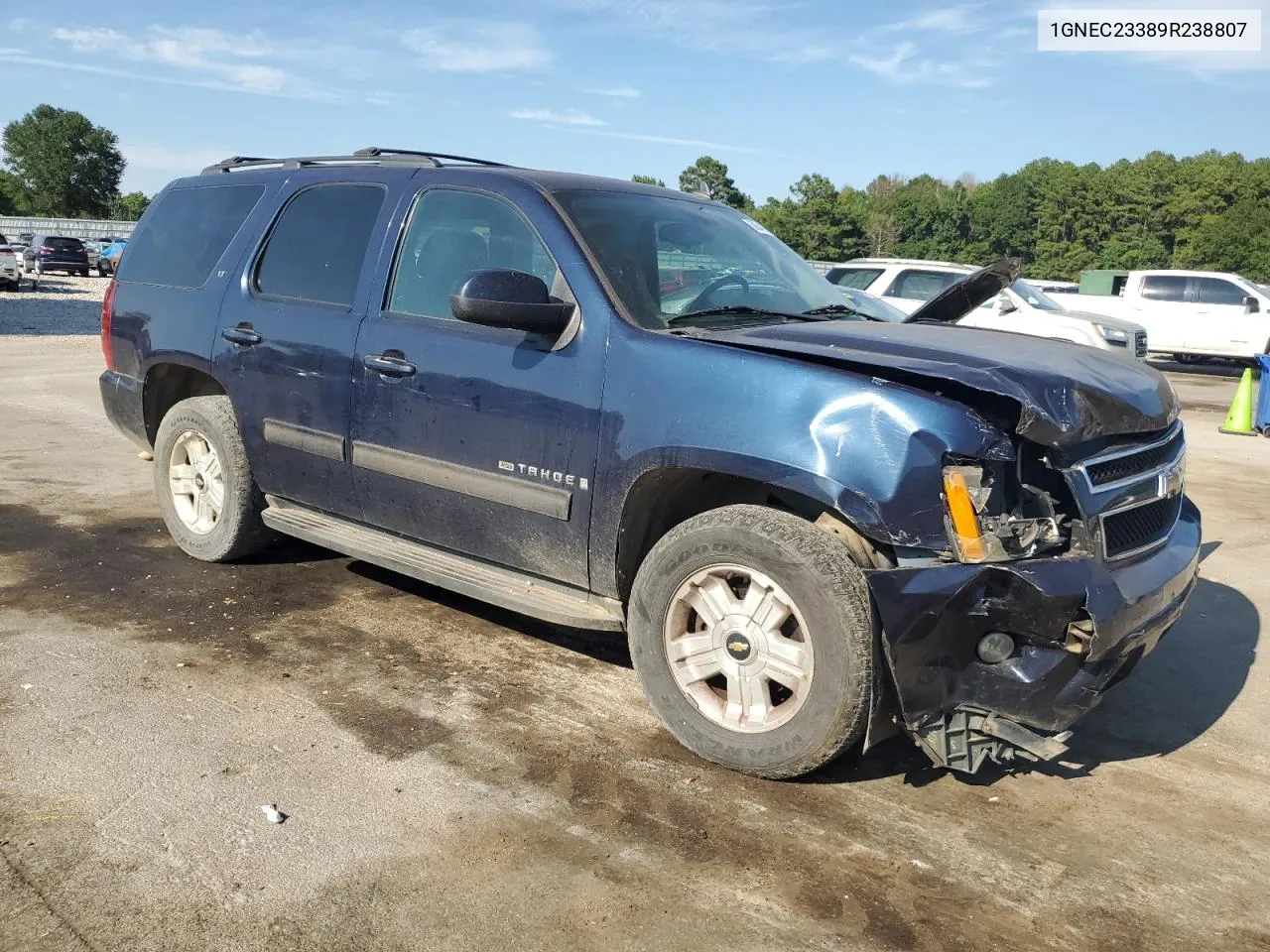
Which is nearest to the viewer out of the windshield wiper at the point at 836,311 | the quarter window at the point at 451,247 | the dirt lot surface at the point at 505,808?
the dirt lot surface at the point at 505,808

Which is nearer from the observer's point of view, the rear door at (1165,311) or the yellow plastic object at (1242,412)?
the yellow plastic object at (1242,412)

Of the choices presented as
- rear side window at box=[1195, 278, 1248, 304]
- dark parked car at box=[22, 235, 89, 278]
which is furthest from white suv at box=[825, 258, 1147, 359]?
dark parked car at box=[22, 235, 89, 278]

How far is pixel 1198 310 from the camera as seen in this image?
20484 mm

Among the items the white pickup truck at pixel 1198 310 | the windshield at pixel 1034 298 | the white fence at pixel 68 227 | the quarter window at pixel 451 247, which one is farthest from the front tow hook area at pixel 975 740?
the white fence at pixel 68 227

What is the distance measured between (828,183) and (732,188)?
25.8 feet

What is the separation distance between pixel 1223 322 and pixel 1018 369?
19.9 metres

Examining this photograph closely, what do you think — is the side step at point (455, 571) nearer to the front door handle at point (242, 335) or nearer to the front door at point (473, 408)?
the front door at point (473, 408)

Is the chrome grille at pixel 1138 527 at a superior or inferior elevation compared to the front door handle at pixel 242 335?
inferior

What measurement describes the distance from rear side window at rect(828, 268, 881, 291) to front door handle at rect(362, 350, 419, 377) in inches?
463

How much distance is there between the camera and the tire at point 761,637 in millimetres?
3105

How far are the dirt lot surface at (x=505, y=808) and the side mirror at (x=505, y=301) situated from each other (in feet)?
4.56

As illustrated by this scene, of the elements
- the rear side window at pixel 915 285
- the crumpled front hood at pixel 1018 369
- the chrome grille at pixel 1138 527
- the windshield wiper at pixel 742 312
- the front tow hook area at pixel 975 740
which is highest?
the rear side window at pixel 915 285

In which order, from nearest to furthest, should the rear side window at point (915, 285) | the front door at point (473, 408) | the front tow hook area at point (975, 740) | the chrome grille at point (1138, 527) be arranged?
the front tow hook area at point (975, 740)
the chrome grille at point (1138, 527)
the front door at point (473, 408)
the rear side window at point (915, 285)

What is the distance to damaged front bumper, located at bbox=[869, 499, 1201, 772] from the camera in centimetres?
295
